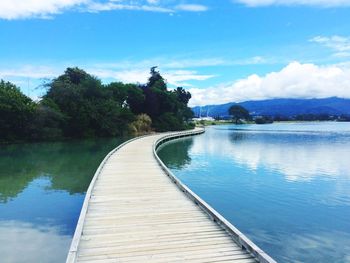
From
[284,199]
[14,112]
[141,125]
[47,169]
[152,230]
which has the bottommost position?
[284,199]

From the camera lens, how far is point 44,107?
33719 mm

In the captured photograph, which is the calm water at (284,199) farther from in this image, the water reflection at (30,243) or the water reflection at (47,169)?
the water reflection at (47,169)

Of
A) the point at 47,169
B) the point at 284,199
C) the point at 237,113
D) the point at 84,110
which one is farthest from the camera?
the point at 237,113

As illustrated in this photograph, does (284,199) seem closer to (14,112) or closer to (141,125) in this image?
(14,112)

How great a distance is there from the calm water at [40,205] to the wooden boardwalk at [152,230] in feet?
3.11

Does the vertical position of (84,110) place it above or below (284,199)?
above

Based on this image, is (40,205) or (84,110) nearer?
(40,205)

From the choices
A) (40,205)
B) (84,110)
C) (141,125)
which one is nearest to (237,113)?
(141,125)

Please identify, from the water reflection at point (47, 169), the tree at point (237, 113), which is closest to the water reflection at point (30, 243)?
the water reflection at point (47, 169)

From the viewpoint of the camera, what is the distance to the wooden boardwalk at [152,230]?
18.6 ft

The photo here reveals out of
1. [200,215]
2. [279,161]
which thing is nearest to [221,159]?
A: [279,161]

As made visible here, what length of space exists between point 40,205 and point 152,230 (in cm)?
559

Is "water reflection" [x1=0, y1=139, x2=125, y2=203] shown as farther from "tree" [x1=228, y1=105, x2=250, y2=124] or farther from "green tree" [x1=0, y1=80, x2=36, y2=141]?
"tree" [x1=228, y1=105, x2=250, y2=124]

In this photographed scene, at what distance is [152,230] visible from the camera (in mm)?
6902
